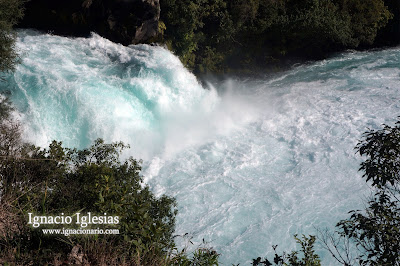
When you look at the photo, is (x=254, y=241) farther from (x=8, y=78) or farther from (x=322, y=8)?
(x=322, y=8)

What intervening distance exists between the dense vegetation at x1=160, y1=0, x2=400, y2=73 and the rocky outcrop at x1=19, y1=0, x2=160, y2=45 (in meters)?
2.64

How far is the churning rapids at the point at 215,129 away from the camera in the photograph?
1159 centimetres

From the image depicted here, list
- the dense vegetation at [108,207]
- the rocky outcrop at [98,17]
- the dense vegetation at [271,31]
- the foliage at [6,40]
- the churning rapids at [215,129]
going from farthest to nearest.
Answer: the dense vegetation at [271,31] < the rocky outcrop at [98,17] < the foliage at [6,40] < the churning rapids at [215,129] < the dense vegetation at [108,207]

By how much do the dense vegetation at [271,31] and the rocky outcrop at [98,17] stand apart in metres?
2.64

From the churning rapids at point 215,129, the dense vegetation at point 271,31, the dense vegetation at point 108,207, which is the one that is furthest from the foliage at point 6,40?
the dense vegetation at point 271,31

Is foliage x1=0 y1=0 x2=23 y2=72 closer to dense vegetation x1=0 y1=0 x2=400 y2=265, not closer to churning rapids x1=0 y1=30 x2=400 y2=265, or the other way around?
dense vegetation x1=0 y1=0 x2=400 y2=265

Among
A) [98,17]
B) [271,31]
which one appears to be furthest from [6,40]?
[271,31]

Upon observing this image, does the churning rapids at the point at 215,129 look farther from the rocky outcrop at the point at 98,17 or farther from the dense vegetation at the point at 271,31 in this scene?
the dense vegetation at the point at 271,31

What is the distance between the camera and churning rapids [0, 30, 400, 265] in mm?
11594

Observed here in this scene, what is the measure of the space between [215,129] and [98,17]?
732cm

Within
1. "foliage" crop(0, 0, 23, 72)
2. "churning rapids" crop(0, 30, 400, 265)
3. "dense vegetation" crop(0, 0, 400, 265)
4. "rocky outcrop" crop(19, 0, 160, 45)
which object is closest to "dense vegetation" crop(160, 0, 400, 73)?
"rocky outcrop" crop(19, 0, 160, 45)

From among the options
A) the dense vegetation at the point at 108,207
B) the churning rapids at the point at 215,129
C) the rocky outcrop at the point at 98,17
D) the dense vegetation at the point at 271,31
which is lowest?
the dense vegetation at the point at 108,207

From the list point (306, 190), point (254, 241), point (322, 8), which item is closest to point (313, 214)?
point (306, 190)

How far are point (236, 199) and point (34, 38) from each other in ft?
34.6
